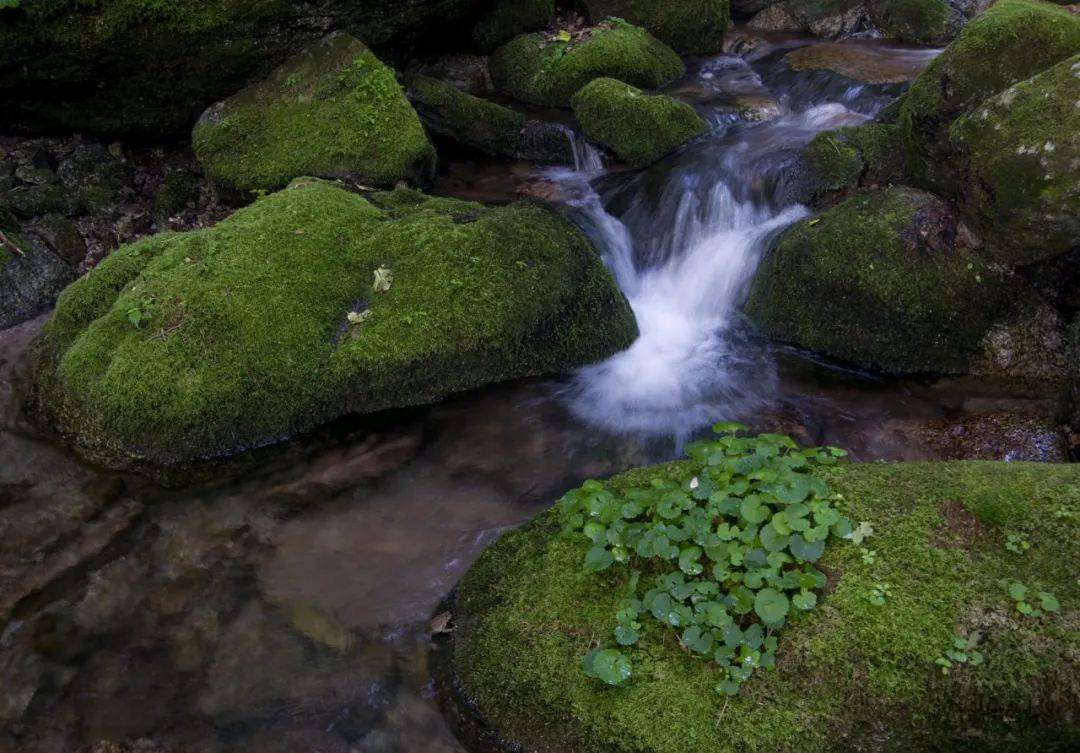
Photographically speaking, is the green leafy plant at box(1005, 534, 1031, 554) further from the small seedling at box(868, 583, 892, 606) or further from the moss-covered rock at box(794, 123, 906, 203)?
the moss-covered rock at box(794, 123, 906, 203)

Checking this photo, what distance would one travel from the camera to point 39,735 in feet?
12.2

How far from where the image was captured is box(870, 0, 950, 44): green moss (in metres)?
12.1

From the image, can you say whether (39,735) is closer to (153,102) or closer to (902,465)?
(902,465)

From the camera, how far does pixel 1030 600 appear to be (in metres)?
2.99

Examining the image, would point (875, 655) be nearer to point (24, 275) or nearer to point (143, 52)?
point (24, 275)

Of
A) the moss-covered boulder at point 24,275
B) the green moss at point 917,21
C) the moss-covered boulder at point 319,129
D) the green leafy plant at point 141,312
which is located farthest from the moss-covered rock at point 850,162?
the moss-covered boulder at point 24,275

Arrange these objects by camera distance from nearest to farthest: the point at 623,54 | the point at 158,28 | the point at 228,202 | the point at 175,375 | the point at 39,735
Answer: the point at 39,735 → the point at 175,375 → the point at 158,28 → the point at 228,202 → the point at 623,54

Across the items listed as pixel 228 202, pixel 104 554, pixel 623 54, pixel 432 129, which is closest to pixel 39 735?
pixel 104 554

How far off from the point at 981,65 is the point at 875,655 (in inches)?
223

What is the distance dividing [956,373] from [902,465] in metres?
2.89

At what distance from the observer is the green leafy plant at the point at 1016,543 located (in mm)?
3154

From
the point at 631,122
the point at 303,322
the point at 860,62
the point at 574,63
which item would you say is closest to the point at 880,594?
the point at 303,322

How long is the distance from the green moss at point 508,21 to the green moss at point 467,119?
7.17 feet

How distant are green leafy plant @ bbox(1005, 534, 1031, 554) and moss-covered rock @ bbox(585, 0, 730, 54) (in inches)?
419
